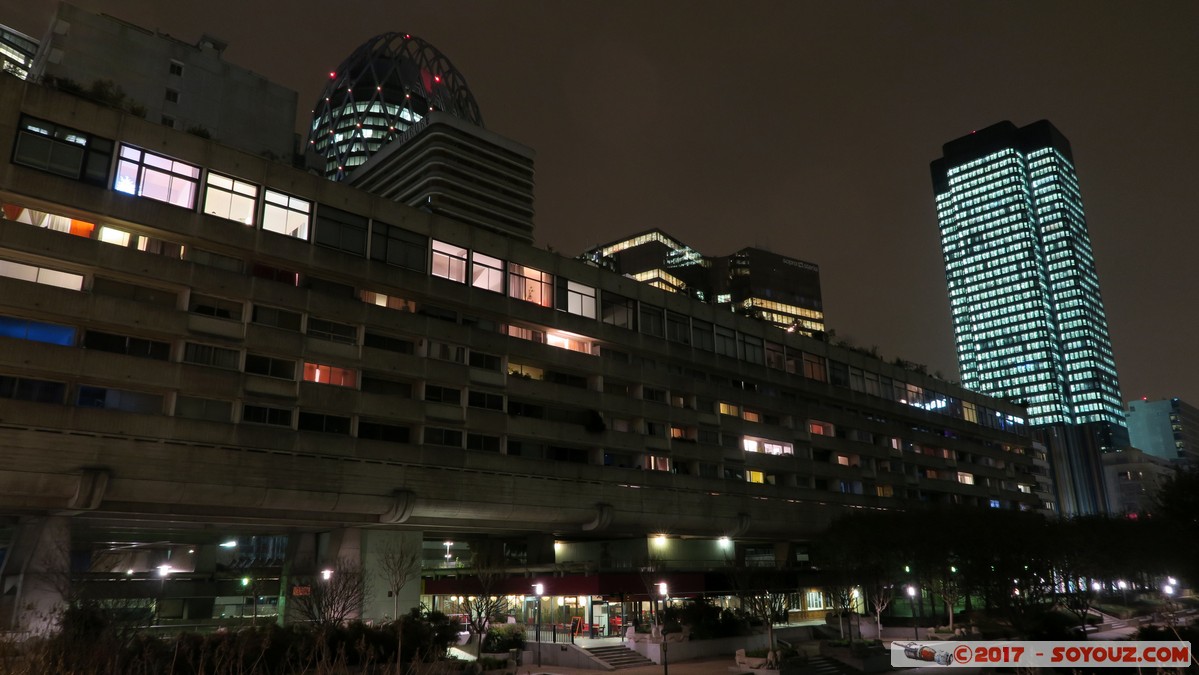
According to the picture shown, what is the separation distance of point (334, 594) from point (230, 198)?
24.1m

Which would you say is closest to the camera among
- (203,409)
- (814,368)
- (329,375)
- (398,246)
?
(203,409)

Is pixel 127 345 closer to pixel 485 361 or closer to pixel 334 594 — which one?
pixel 334 594

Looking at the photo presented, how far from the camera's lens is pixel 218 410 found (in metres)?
44.3

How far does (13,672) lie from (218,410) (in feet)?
104

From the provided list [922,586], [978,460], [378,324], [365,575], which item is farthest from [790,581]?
[978,460]

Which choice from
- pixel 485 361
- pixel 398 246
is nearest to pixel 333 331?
pixel 398 246

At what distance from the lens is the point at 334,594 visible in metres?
40.7

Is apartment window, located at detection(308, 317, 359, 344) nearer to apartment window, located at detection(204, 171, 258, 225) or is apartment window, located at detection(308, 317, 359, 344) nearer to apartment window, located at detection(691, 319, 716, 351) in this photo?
apartment window, located at detection(204, 171, 258, 225)

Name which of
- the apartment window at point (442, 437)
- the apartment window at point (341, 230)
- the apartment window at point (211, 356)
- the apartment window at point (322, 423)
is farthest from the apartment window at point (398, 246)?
the apartment window at point (211, 356)

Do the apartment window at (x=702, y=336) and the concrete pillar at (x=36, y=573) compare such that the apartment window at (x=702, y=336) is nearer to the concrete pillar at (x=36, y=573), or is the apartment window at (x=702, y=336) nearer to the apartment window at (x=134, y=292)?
the apartment window at (x=134, y=292)

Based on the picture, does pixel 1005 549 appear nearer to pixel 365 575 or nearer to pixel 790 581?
pixel 790 581

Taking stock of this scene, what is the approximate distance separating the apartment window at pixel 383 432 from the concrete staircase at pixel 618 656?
A: 17856 millimetres

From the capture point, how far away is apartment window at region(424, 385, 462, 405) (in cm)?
5314

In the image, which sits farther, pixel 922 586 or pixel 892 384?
pixel 892 384
